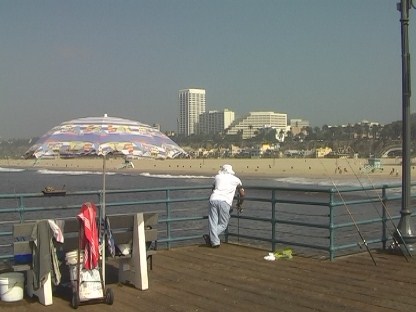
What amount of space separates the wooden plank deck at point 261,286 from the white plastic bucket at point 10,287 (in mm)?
83

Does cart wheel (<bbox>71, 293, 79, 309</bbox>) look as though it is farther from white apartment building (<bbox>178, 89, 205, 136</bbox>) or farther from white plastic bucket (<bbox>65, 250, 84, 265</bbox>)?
white apartment building (<bbox>178, 89, 205, 136</bbox>)

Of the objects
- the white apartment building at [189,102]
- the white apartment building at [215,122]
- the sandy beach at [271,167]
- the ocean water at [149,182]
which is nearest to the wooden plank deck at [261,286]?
the white apartment building at [189,102]

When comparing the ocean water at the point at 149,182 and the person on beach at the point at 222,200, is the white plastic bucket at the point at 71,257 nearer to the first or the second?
the person on beach at the point at 222,200

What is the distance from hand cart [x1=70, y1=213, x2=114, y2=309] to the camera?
6086 mm

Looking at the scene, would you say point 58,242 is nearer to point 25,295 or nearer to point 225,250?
point 25,295

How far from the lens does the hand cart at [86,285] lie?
6.09 metres

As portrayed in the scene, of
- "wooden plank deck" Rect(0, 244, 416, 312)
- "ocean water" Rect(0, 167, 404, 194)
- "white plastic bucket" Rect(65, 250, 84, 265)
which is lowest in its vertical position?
"ocean water" Rect(0, 167, 404, 194)

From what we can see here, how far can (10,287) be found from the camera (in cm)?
629

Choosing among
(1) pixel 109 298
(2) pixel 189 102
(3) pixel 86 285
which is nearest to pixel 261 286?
(1) pixel 109 298

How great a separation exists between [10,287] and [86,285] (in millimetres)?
843

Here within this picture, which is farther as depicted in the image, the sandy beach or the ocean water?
the sandy beach

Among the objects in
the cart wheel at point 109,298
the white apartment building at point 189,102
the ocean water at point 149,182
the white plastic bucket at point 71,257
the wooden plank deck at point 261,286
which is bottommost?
the ocean water at point 149,182

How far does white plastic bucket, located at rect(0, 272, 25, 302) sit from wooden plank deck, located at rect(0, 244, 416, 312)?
3.3 inches

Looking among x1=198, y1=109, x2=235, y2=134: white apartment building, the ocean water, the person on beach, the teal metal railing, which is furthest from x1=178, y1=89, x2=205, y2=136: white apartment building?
x1=198, y1=109, x2=235, y2=134: white apartment building
